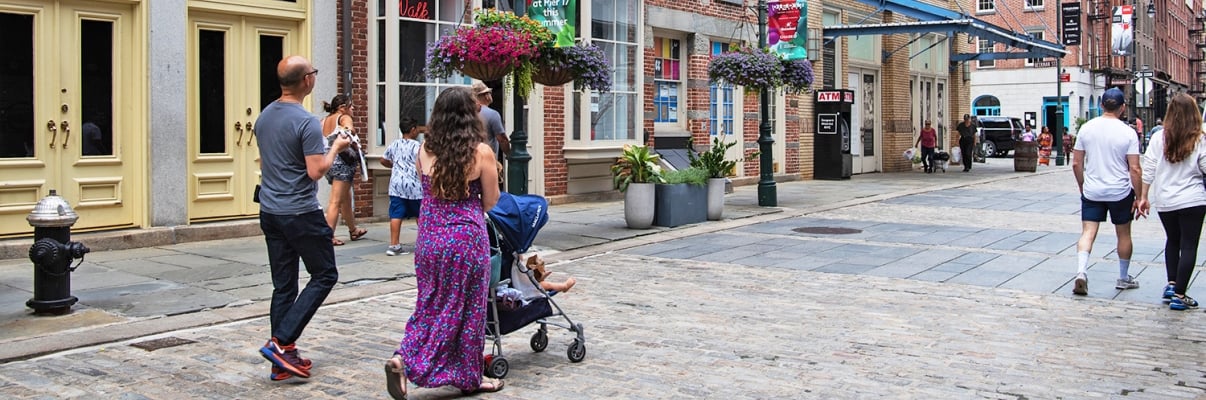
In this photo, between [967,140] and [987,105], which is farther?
[987,105]

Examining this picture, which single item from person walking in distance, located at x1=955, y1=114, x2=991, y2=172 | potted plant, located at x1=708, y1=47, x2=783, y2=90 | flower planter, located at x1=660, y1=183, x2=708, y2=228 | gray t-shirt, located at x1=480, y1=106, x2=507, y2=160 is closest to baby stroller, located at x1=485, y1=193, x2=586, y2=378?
gray t-shirt, located at x1=480, y1=106, x2=507, y2=160

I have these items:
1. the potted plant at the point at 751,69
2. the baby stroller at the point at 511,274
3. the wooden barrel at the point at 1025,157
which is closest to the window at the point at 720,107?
the potted plant at the point at 751,69

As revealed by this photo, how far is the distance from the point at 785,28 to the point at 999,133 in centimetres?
2814

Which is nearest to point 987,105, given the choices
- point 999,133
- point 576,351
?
point 999,133

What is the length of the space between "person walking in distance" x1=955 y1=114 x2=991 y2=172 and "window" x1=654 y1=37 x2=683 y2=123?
478 inches

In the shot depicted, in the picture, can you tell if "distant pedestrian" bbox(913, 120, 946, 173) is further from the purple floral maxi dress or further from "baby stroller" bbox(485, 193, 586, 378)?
the purple floral maxi dress

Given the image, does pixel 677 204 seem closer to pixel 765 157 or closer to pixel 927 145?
pixel 765 157

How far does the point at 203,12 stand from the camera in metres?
11.3

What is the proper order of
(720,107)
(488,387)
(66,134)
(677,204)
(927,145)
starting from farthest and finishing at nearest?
1. (927,145)
2. (720,107)
3. (677,204)
4. (66,134)
5. (488,387)

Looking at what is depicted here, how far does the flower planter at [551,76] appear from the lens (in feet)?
37.4

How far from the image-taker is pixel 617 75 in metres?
16.6

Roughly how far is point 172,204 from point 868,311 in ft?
23.3

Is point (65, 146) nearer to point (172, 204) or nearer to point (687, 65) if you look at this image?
point (172, 204)


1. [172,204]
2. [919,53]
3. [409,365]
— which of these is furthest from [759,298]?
[919,53]
